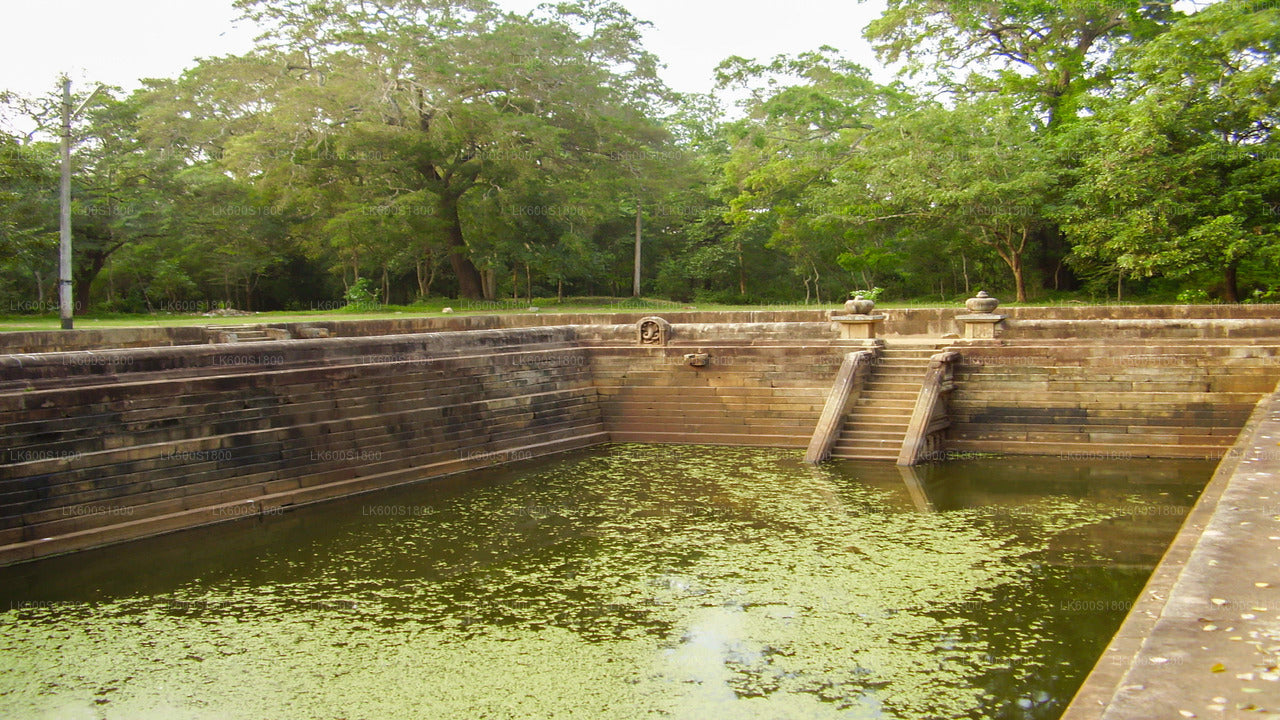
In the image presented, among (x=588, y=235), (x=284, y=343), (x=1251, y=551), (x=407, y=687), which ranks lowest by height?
(x=407, y=687)

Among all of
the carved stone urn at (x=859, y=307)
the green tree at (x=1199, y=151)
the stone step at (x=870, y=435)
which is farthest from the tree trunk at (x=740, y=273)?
the stone step at (x=870, y=435)

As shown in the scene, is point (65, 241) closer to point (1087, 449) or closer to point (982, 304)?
point (982, 304)

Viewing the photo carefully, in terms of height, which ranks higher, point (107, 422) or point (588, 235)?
point (588, 235)

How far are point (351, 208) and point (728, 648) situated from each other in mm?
18215

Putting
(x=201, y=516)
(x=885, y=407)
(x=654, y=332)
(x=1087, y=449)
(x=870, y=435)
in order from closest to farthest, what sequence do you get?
(x=201, y=516) < (x=1087, y=449) < (x=870, y=435) < (x=885, y=407) < (x=654, y=332)

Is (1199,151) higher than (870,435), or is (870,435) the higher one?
(1199,151)

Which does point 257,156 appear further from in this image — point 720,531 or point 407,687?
point 407,687

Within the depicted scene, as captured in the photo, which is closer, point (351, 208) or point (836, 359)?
point (836, 359)

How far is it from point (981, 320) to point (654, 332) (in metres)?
4.83

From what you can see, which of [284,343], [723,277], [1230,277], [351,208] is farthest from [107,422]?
[723,277]

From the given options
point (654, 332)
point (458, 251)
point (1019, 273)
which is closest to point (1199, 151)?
point (1019, 273)

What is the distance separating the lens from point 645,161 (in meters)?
27.0

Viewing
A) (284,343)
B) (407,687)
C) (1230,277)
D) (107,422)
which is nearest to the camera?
(407,687)

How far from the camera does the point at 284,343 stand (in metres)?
11.1
